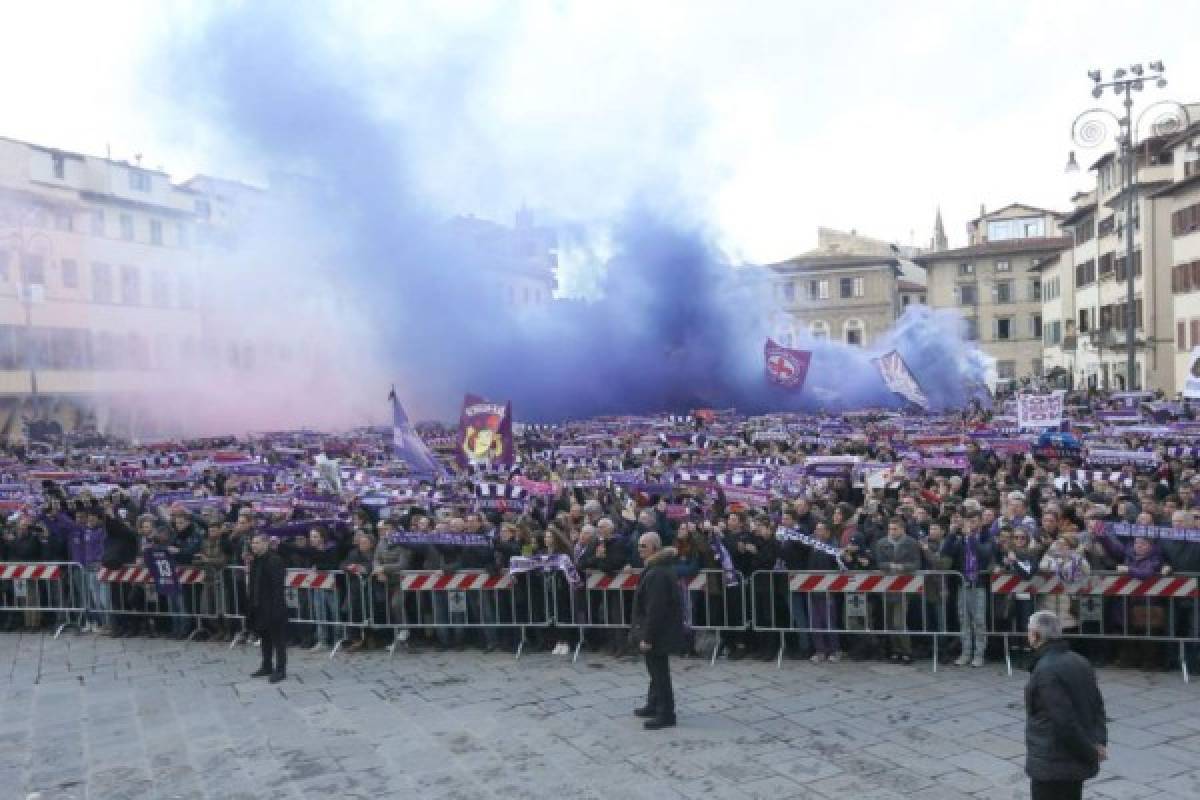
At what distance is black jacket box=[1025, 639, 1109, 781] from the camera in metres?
5.07

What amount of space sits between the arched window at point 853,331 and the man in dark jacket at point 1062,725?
272 feet

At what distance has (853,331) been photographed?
86438mm

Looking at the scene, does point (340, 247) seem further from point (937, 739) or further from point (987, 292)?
point (987, 292)

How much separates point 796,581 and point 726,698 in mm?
1547

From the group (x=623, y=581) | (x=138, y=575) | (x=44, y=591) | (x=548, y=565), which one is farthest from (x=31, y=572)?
(x=623, y=581)

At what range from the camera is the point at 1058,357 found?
72.1 meters

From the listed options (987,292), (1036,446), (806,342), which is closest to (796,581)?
(1036,446)

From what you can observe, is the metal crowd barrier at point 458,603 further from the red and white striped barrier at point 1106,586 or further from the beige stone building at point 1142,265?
the beige stone building at point 1142,265

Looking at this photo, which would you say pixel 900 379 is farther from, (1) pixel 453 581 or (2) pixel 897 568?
(1) pixel 453 581

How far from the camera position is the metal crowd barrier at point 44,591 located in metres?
12.8

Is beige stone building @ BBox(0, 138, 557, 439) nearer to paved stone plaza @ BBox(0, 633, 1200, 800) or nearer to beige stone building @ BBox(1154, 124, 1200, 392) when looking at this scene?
paved stone plaza @ BBox(0, 633, 1200, 800)

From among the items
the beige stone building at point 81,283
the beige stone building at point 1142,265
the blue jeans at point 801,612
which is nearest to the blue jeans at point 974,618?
the blue jeans at point 801,612

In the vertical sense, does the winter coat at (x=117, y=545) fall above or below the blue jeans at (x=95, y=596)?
above

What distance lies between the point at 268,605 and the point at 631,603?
3.41 meters
